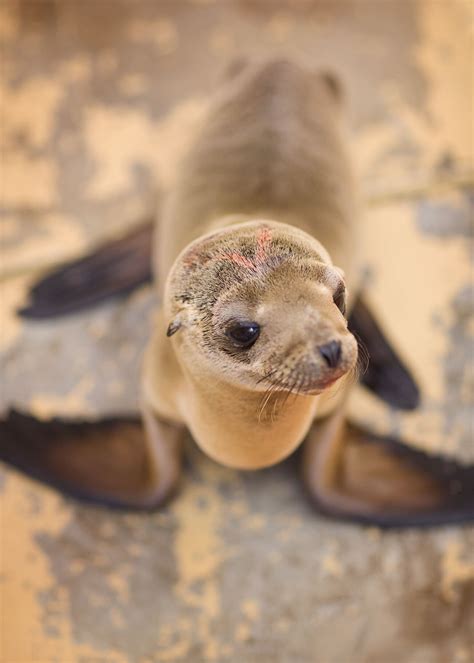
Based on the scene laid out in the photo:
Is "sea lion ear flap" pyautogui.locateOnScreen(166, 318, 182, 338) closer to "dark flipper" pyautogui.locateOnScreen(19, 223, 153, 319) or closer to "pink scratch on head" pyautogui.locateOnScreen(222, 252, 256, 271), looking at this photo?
"pink scratch on head" pyautogui.locateOnScreen(222, 252, 256, 271)

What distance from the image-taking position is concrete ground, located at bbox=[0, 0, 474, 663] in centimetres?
234

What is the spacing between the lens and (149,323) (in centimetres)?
289

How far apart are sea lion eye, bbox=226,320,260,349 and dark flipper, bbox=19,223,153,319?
1507mm

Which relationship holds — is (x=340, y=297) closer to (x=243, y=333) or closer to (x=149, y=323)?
(x=243, y=333)

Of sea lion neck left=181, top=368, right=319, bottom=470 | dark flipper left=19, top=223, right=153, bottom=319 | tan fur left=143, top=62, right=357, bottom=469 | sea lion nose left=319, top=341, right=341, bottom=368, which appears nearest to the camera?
sea lion nose left=319, top=341, right=341, bottom=368

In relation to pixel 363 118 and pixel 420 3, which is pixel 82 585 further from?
pixel 420 3

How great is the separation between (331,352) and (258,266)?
0.28 metres

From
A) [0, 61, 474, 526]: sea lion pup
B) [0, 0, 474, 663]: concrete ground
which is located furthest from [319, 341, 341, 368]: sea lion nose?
[0, 0, 474, 663]: concrete ground

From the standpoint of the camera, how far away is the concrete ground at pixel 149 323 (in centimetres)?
234

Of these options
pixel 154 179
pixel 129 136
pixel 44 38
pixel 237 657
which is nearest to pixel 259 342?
pixel 237 657

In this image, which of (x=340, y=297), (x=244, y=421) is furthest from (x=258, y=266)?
(x=244, y=421)

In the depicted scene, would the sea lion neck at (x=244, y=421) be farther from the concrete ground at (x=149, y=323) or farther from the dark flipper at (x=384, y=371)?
the dark flipper at (x=384, y=371)

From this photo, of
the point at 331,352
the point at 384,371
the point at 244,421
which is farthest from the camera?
the point at 384,371

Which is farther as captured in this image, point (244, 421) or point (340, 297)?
point (244, 421)
